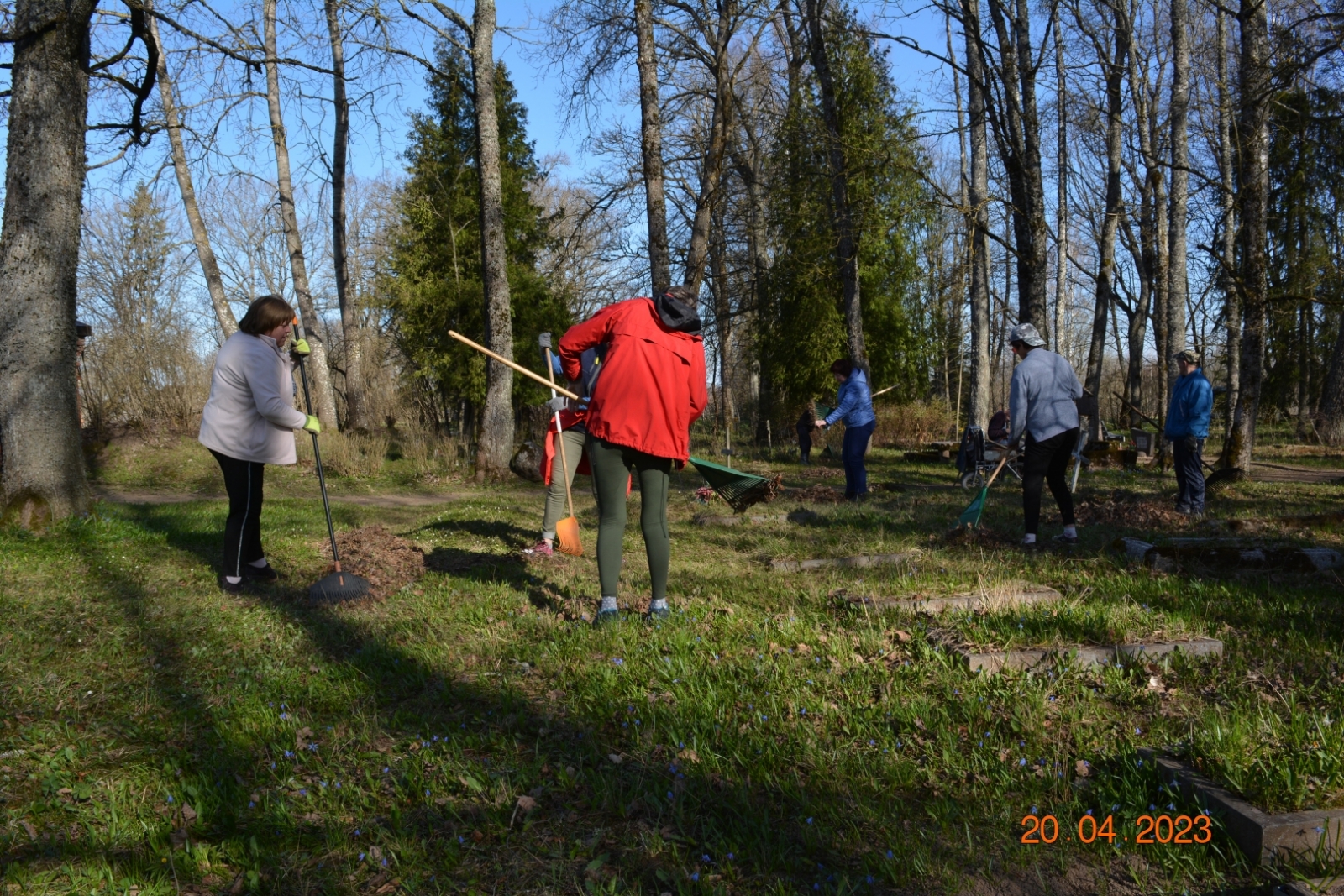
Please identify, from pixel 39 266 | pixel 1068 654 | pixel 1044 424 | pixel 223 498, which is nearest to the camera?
pixel 1068 654

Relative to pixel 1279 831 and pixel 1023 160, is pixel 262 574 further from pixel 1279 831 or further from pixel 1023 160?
pixel 1023 160

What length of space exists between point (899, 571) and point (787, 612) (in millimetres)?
1466

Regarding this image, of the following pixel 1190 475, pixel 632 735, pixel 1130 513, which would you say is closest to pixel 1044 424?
pixel 1130 513

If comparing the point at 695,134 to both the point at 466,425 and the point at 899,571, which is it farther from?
the point at 899,571

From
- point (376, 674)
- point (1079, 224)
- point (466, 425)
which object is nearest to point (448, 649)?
point (376, 674)

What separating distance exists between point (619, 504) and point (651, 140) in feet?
36.8

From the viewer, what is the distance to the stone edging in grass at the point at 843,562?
6.86m

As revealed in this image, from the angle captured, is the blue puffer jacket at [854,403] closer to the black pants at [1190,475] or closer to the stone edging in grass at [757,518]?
the stone edging in grass at [757,518]

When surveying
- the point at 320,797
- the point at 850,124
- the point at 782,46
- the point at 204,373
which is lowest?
the point at 320,797

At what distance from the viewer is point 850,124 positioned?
21.2m

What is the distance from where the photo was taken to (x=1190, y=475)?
949 cm

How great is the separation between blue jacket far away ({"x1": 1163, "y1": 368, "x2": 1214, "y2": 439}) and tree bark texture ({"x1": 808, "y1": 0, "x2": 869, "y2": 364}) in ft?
21.3

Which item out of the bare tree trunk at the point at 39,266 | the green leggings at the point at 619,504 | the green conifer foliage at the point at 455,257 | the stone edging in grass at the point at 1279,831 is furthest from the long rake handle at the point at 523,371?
the green conifer foliage at the point at 455,257

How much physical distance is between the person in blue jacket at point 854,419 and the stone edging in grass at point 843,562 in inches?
157
